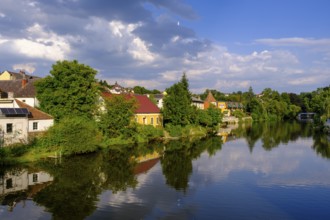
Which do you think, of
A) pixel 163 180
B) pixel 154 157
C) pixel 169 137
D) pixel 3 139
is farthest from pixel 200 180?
pixel 169 137

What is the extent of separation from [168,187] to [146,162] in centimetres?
871

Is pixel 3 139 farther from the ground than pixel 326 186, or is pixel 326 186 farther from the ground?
pixel 3 139

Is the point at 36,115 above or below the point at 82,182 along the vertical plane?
above

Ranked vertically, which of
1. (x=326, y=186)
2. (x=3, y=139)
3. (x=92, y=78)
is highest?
(x=92, y=78)

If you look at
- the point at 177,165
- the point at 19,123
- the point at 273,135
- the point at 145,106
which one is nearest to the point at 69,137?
the point at 19,123

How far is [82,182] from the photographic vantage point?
21.9m

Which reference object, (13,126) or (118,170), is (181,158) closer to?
(118,170)

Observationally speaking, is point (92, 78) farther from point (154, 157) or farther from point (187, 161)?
point (187, 161)

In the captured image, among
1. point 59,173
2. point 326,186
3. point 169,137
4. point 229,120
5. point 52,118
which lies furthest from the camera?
point 229,120

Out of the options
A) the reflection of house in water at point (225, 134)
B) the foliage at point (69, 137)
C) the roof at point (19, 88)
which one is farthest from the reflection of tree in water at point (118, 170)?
the reflection of house in water at point (225, 134)

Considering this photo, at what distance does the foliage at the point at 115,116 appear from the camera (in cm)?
3828

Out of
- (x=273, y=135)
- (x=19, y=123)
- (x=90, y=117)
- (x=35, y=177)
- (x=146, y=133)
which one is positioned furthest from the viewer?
(x=273, y=135)

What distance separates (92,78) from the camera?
3919 cm

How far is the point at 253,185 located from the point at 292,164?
31.9 feet
